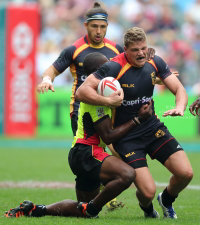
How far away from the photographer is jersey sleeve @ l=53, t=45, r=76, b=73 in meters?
7.71

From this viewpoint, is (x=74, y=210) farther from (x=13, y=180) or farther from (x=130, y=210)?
(x=13, y=180)

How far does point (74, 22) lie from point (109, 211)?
17.3m

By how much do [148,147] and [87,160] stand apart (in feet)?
2.64

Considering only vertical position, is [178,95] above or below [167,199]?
above

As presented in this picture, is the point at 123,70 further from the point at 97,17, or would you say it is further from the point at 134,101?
the point at 97,17

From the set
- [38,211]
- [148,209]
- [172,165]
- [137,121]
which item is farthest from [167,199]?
[38,211]

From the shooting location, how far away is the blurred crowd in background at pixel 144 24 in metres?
21.9

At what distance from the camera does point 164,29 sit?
23.0 meters

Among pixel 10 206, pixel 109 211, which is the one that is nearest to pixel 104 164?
pixel 109 211

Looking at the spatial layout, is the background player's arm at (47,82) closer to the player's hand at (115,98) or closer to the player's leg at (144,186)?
the player's hand at (115,98)

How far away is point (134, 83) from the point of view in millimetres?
6129

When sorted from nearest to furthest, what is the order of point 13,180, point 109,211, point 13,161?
1. point 109,211
2. point 13,180
3. point 13,161

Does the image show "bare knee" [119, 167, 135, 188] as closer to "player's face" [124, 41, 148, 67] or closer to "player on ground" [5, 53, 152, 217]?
"player on ground" [5, 53, 152, 217]

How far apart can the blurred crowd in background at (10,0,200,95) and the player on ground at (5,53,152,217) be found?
15479 millimetres
